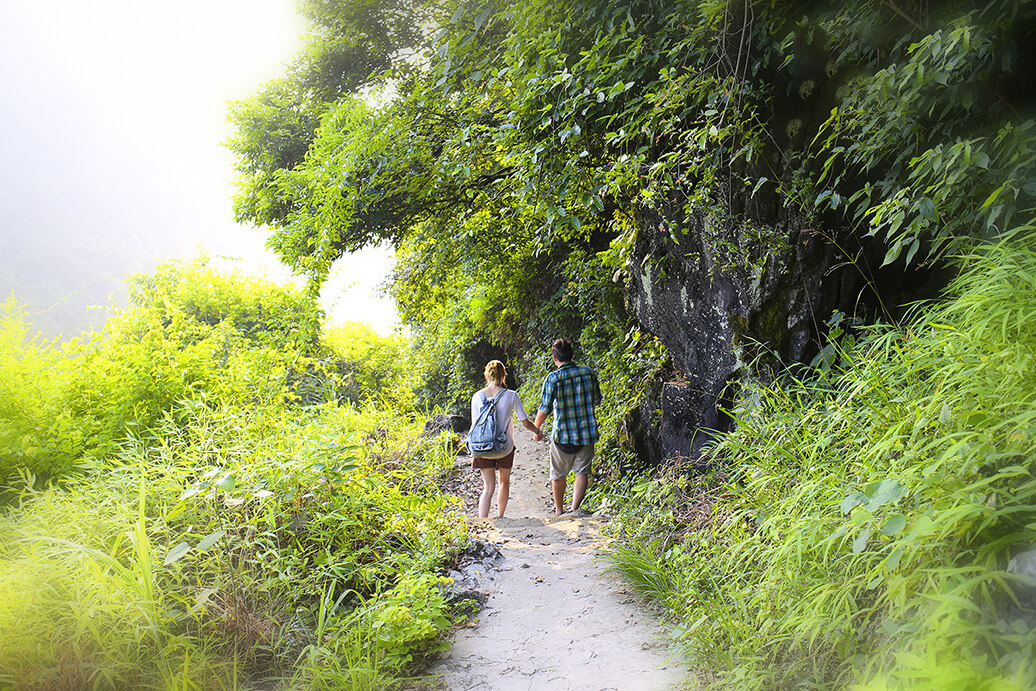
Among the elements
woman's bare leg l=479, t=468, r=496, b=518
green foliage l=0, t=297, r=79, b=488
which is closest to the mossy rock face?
woman's bare leg l=479, t=468, r=496, b=518

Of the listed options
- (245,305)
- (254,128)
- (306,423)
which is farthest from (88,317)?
(254,128)

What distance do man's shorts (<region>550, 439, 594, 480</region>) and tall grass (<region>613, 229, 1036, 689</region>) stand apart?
308 cm

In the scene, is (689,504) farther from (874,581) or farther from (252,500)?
(252,500)

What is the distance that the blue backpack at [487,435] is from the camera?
6.31 m

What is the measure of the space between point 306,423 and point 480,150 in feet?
12.0

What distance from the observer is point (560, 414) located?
257 inches

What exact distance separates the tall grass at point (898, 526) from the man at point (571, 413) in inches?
116

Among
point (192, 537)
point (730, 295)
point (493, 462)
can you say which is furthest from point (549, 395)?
point (192, 537)

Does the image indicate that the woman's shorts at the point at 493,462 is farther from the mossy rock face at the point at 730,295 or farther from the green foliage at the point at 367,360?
the green foliage at the point at 367,360

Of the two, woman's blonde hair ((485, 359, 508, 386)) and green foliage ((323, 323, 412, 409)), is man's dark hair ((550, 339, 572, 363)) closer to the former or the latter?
woman's blonde hair ((485, 359, 508, 386))

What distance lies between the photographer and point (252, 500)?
3.61m

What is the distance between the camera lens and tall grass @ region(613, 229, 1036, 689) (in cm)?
181

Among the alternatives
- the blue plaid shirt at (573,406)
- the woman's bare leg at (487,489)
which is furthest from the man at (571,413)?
the woman's bare leg at (487,489)

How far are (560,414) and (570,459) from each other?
595 mm
